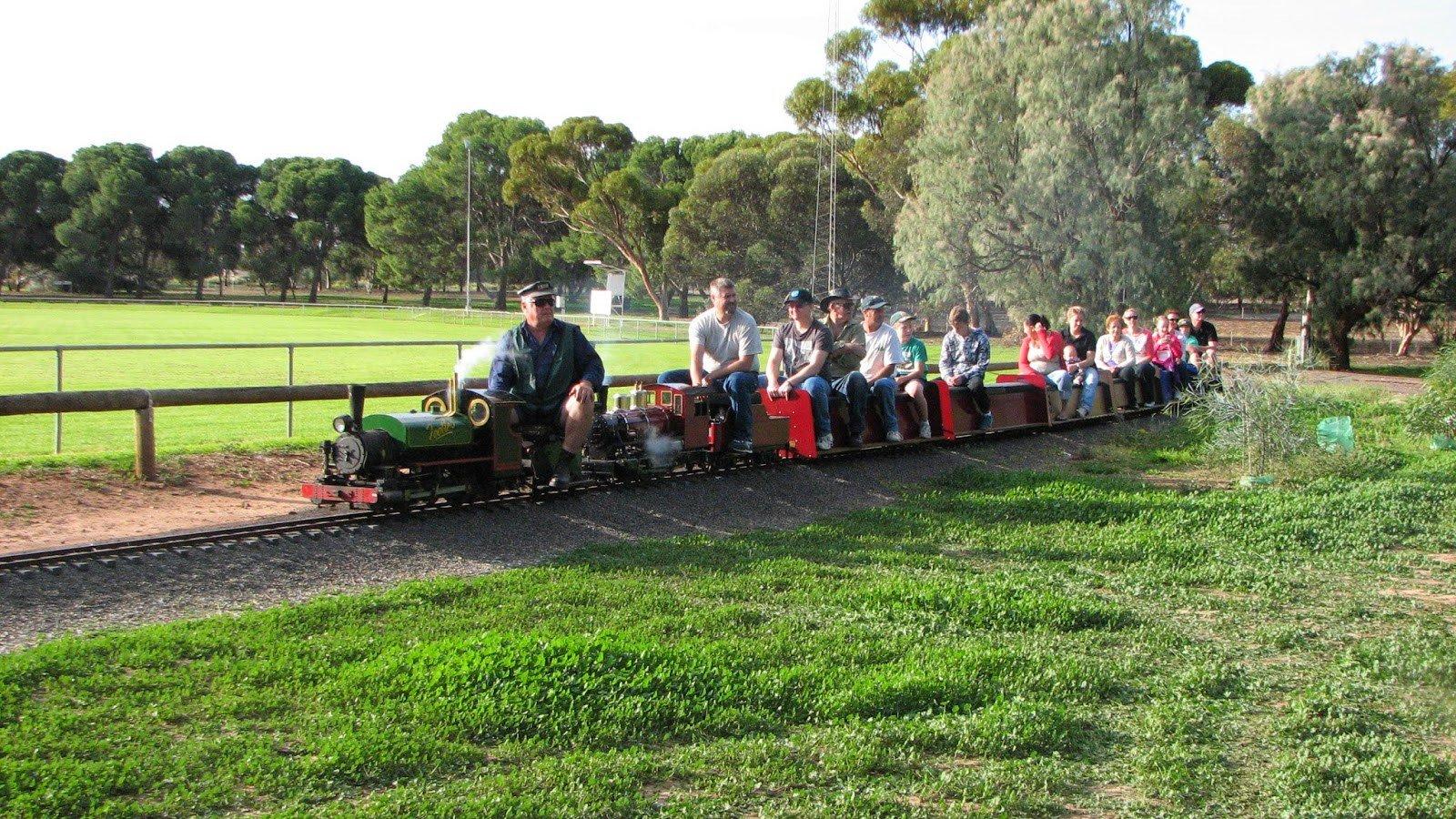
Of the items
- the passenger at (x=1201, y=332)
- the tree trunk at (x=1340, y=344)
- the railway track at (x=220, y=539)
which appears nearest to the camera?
the railway track at (x=220, y=539)

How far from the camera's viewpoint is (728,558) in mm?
9438

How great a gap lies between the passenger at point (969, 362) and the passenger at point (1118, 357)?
4534 millimetres

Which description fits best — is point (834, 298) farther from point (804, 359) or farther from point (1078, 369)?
point (1078, 369)

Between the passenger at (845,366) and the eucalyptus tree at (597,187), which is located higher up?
the eucalyptus tree at (597,187)

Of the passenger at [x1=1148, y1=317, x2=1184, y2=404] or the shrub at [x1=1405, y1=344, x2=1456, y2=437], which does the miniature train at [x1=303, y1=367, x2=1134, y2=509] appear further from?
the passenger at [x1=1148, y1=317, x2=1184, y2=404]

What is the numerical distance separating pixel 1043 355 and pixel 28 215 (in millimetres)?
80320

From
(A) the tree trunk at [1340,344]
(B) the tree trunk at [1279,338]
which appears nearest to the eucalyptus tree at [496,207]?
(B) the tree trunk at [1279,338]

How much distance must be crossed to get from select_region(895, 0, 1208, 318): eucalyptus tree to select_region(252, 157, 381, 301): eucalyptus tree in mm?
55842

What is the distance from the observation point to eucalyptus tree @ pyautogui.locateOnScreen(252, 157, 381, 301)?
86375mm

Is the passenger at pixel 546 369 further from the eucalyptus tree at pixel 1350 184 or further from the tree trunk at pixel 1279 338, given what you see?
the tree trunk at pixel 1279 338

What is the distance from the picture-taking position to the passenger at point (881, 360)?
46.2 ft

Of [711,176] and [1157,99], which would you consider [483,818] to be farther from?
[711,176]

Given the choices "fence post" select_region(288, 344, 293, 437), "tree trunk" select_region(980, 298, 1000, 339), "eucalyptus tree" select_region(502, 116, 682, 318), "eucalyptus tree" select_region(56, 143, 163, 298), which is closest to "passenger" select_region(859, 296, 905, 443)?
"fence post" select_region(288, 344, 293, 437)

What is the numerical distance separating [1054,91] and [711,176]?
1032 inches
